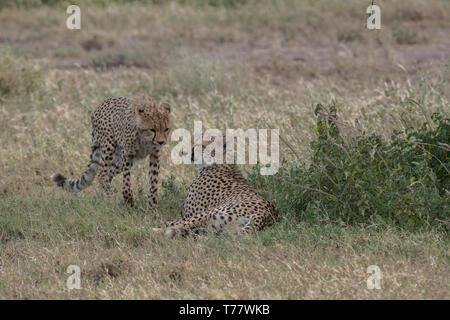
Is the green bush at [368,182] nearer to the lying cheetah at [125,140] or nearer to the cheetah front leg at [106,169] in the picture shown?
the lying cheetah at [125,140]

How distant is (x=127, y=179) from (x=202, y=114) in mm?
2295

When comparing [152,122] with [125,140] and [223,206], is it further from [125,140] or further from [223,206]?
[223,206]

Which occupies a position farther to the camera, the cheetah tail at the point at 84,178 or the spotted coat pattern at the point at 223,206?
the cheetah tail at the point at 84,178

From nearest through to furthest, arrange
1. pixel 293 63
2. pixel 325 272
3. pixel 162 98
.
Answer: pixel 325 272, pixel 162 98, pixel 293 63

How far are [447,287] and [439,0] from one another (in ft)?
34.9

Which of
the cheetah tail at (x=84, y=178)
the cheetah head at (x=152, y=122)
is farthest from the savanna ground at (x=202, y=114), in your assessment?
the cheetah head at (x=152, y=122)

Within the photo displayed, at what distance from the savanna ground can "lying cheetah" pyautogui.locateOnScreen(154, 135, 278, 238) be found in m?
0.15

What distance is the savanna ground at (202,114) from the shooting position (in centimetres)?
448

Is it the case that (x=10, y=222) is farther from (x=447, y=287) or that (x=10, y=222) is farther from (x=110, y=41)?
(x=110, y=41)

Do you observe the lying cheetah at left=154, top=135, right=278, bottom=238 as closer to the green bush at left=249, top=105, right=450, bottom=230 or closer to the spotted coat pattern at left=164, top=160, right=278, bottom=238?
the spotted coat pattern at left=164, top=160, right=278, bottom=238

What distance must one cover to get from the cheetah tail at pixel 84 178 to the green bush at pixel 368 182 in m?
1.66

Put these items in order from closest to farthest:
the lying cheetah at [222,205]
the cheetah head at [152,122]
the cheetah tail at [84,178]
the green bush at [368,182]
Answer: the green bush at [368,182] < the lying cheetah at [222,205] < the cheetah head at [152,122] < the cheetah tail at [84,178]
